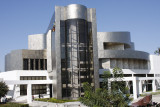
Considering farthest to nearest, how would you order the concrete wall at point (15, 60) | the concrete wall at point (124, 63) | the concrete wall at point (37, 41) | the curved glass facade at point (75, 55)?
the concrete wall at point (37, 41) < the concrete wall at point (124, 63) < the concrete wall at point (15, 60) < the curved glass facade at point (75, 55)

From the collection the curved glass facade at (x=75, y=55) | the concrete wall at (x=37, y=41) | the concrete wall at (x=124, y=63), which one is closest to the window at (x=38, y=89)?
the curved glass facade at (x=75, y=55)

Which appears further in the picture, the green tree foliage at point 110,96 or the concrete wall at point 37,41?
the concrete wall at point 37,41

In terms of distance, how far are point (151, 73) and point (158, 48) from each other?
118 feet

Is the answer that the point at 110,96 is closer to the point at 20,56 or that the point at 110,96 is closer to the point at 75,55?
the point at 75,55

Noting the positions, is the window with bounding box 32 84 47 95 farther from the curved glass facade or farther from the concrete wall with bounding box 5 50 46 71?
the curved glass facade

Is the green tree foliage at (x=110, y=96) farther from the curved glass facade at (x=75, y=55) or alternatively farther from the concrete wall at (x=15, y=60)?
the concrete wall at (x=15, y=60)

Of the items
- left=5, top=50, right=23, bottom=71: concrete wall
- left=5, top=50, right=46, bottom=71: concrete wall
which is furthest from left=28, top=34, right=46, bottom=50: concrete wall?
left=5, top=50, right=23, bottom=71: concrete wall

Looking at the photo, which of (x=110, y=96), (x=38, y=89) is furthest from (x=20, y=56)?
(x=110, y=96)

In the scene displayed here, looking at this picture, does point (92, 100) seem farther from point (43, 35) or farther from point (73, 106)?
point (43, 35)

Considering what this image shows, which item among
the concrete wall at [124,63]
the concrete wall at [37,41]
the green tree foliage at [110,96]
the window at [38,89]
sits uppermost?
the concrete wall at [37,41]

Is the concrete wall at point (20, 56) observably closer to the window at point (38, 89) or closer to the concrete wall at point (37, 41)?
the window at point (38, 89)

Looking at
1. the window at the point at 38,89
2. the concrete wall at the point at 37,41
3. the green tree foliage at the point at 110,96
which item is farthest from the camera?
the concrete wall at the point at 37,41

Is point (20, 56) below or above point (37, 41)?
below

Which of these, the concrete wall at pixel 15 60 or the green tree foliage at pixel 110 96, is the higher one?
the concrete wall at pixel 15 60
